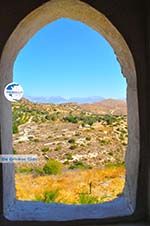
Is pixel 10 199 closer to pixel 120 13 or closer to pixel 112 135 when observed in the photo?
pixel 120 13

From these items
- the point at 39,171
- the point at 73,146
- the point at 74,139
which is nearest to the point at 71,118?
the point at 74,139

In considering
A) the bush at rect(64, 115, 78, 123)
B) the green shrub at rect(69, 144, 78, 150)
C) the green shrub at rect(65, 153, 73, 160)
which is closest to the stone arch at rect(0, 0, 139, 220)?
the green shrub at rect(65, 153, 73, 160)

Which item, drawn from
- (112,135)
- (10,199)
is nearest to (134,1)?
(10,199)

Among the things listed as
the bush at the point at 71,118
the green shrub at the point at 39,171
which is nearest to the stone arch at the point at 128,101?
the green shrub at the point at 39,171

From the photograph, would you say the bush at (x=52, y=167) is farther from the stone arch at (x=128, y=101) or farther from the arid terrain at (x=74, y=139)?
the stone arch at (x=128, y=101)

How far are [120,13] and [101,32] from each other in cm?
21

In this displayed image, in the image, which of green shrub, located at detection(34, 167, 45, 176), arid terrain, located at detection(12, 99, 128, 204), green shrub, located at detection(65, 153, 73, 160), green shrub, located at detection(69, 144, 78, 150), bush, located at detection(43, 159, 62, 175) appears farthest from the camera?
green shrub, located at detection(69, 144, 78, 150)

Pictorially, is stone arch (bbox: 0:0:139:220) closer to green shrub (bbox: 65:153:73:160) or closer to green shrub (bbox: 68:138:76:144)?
green shrub (bbox: 65:153:73:160)

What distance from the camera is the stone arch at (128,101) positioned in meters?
1.69

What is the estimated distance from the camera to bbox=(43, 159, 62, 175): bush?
5.08m

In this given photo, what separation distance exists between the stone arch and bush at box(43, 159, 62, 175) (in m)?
3.18

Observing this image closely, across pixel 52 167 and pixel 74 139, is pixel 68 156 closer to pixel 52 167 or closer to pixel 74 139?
pixel 74 139

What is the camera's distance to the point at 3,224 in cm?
162

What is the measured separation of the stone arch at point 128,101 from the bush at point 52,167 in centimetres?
318
